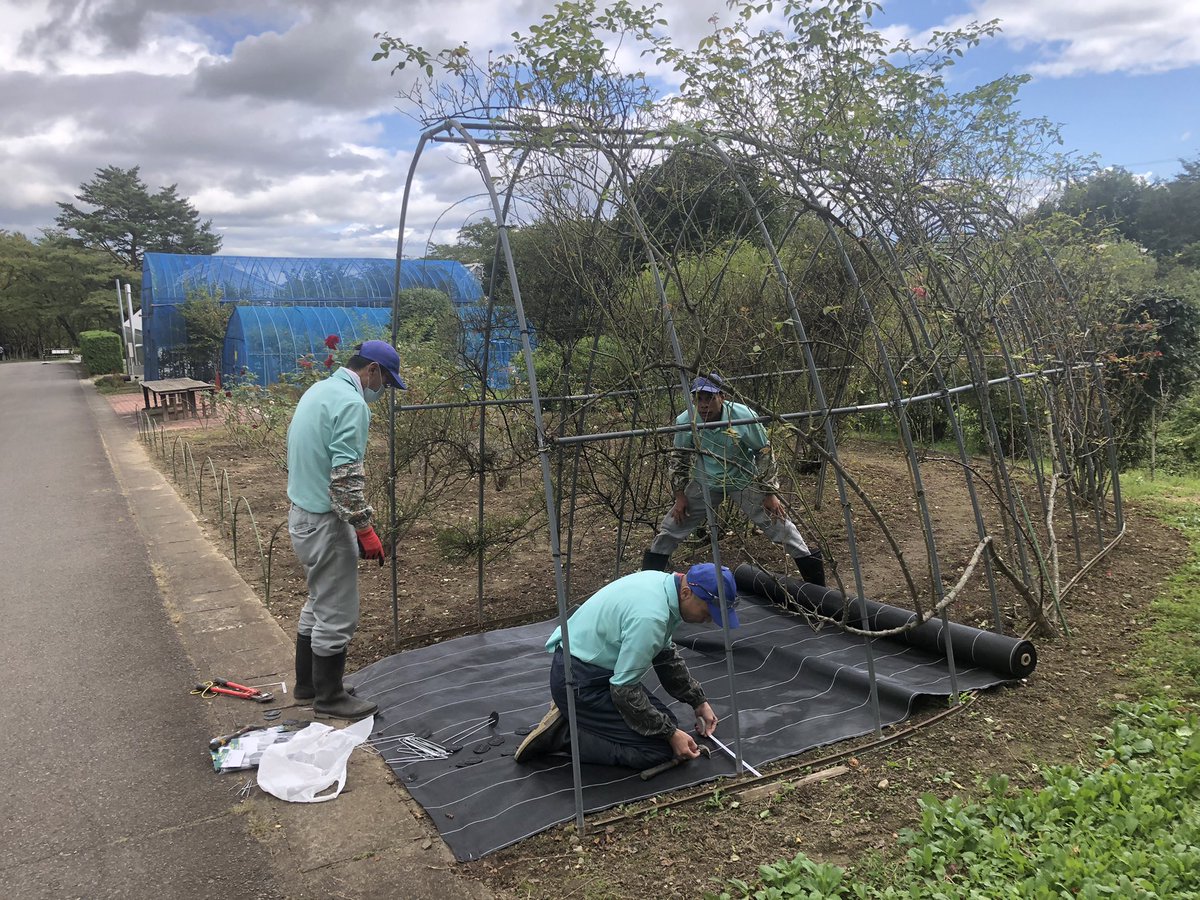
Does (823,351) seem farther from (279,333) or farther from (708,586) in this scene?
(279,333)

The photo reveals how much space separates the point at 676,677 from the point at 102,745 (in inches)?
114

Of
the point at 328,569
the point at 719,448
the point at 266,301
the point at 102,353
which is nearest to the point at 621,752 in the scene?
the point at 328,569

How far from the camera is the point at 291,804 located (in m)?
3.33

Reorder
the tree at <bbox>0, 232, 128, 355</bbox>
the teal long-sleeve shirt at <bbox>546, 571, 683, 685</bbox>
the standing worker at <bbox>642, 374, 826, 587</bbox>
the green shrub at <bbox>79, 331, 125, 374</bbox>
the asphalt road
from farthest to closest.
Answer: the tree at <bbox>0, 232, 128, 355</bbox>
the green shrub at <bbox>79, 331, 125, 374</bbox>
the standing worker at <bbox>642, 374, 826, 587</bbox>
the teal long-sleeve shirt at <bbox>546, 571, 683, 685</bbox>
the asphalt road

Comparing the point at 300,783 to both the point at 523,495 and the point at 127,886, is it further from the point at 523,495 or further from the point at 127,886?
the point at 523,495

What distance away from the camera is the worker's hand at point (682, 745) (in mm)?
3348

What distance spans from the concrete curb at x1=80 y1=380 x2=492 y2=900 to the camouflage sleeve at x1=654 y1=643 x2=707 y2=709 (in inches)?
45.1

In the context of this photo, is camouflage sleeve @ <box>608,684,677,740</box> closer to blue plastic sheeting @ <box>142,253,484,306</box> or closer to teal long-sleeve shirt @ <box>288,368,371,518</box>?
teal long-sleeve shirt @ <box>288,368,371,518</box>

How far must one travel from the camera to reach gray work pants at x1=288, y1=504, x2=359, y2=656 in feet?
13.0

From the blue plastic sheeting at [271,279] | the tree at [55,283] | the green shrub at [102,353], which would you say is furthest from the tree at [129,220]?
the blue plastic sheeting at [271,279]

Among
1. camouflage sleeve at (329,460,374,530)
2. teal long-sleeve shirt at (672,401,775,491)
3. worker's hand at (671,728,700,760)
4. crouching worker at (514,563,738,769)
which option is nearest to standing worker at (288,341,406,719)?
camouflage sleeve at (329,460,374,530)

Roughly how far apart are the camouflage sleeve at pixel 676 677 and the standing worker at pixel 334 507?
1530 millimetres

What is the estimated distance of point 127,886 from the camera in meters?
2.87

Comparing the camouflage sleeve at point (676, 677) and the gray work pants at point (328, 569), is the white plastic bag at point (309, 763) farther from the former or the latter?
the camouflage sleeve at point (676, 677)
